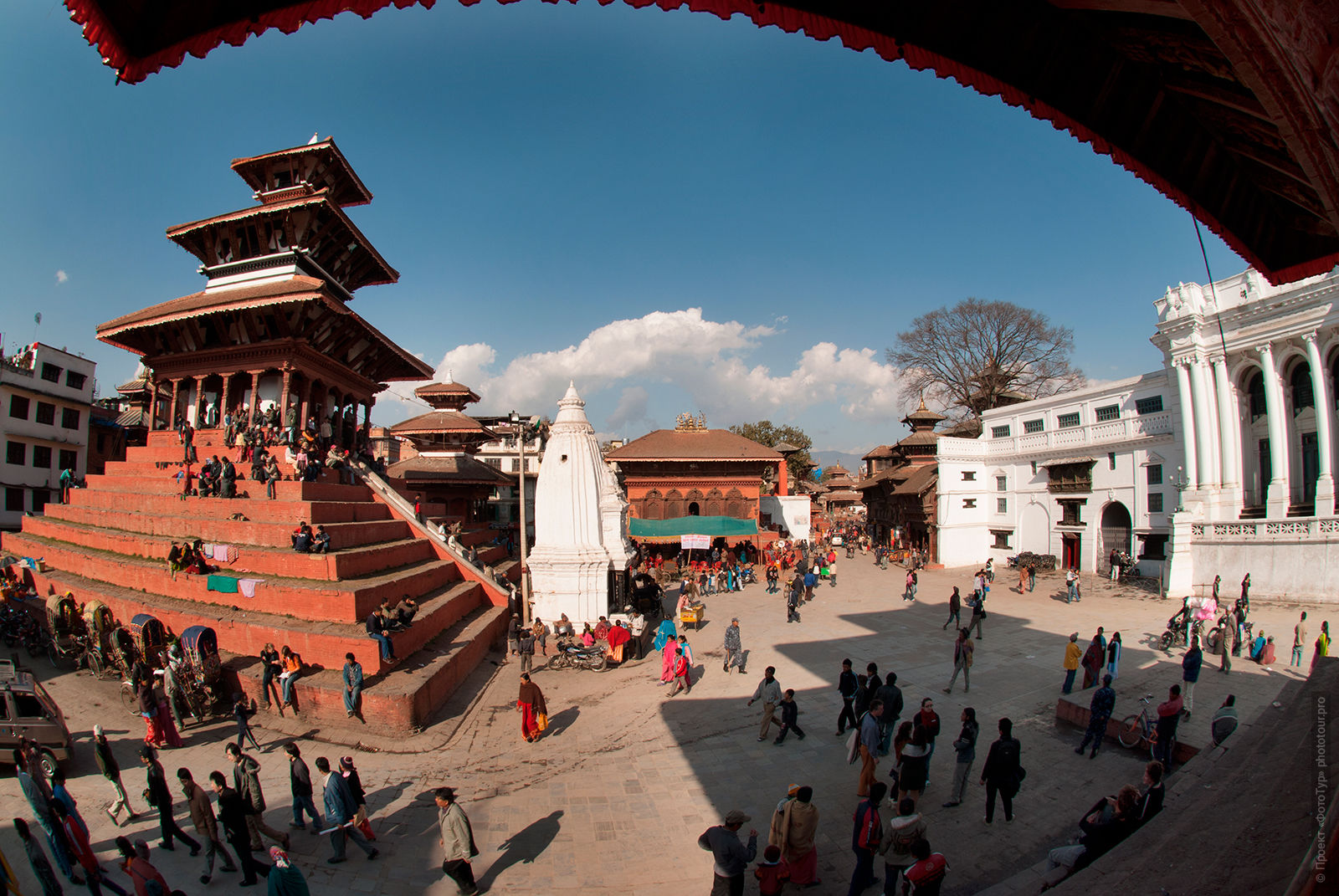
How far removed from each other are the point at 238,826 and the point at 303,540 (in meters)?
7.22

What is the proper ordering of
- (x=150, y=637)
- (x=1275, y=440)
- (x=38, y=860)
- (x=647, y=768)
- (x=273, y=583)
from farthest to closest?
(x=1275, y=440), (x=273, y=583), (x=150, y=637), (x=647, y=768), (x=38, y=860)

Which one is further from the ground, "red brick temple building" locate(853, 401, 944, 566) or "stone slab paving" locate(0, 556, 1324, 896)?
"red brick temple building" locate(853, 401, 944, 566)

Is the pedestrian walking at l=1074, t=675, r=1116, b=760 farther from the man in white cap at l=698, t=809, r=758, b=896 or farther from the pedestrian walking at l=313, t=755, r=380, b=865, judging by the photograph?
the pedestrian walking at l=313, t=755, r=380, b=865

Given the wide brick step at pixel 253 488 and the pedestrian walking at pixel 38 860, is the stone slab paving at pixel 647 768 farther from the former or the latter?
the wide brick step at pixel 253 488

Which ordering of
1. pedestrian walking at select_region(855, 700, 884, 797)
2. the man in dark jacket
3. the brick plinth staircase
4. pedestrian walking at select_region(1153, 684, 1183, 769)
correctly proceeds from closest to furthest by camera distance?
pedestrian walking at select_region(855, 700, 884, 797)
pedestrian walking at select_region(1153, 684, 1183, 769)
the man in dark jacket
the brick plinth staircase

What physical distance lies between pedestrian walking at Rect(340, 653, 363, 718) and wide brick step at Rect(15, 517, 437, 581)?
303cm

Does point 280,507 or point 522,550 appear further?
point 522,550

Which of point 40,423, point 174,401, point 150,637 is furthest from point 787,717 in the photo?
point 40,423

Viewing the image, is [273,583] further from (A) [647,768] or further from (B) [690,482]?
(B) [690,482]

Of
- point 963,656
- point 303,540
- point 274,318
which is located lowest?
point 963,656

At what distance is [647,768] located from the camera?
8.09 m

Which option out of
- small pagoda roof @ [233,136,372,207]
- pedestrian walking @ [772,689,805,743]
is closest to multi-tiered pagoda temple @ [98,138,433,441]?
small pagoda roof @ [233,136,372,207]

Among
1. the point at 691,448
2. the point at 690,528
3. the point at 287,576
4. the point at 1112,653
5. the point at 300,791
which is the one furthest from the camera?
A: the point at 691,448

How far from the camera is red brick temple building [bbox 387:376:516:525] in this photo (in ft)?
83.0
